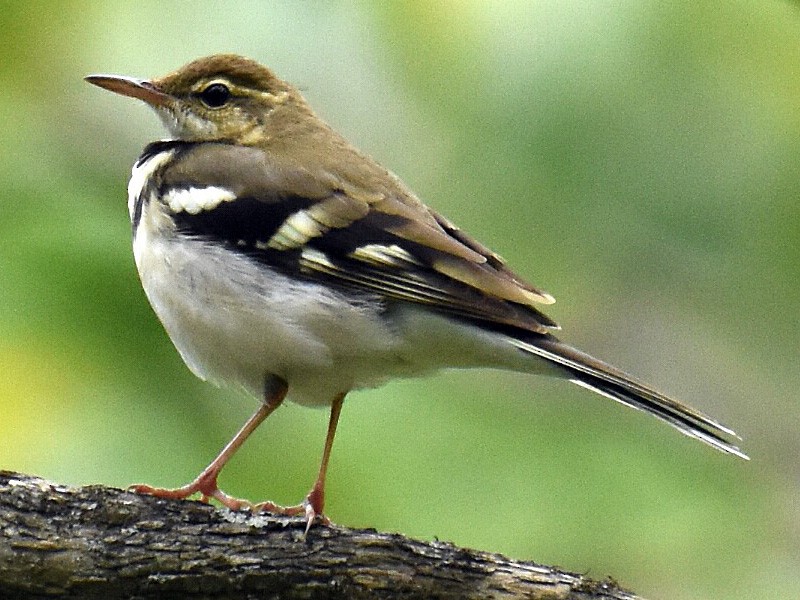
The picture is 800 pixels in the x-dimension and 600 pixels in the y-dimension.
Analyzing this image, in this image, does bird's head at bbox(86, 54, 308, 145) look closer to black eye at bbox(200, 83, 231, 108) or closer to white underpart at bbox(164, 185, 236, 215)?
black eye at bbox(200, 83, 231, 108)

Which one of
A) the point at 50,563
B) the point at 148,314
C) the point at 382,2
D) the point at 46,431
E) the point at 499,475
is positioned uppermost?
the point at 382,2

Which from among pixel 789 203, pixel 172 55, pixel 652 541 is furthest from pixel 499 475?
pixel 172 55

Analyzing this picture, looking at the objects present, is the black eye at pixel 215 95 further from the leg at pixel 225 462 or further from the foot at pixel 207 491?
the foot at pixel 207 491

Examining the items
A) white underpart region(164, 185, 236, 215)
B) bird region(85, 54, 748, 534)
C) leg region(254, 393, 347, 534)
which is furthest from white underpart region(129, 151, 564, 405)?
leg region(254, 393, 347, 534)

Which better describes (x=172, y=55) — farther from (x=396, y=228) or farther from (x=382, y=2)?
(x=396, y=228)

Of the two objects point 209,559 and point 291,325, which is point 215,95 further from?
point 209,559

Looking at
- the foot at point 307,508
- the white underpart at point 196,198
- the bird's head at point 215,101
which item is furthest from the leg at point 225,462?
the bird's head at point 215,101

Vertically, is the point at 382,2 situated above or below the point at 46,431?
above
